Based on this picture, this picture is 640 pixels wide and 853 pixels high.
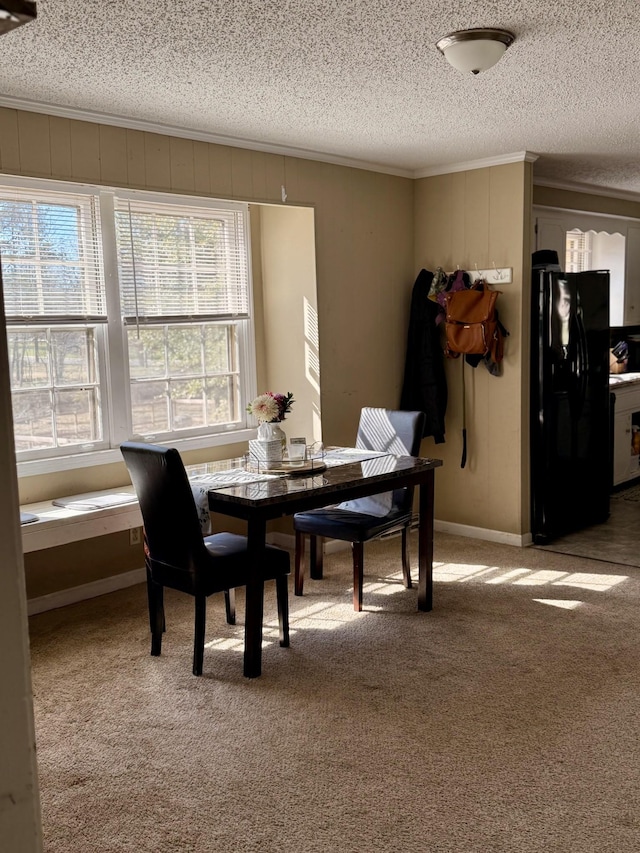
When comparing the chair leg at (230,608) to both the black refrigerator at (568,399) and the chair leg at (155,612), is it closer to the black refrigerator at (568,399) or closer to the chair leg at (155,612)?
the chair leg at (155,612)

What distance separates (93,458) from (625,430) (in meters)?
4.44

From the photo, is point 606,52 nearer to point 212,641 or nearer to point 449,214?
point 449,214

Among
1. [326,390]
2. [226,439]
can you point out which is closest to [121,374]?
[226,439]

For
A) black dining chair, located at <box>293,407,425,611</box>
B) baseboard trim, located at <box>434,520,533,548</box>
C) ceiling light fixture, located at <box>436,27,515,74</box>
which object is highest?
ceiling light fixture, located at <box>436,27,515,74</box>

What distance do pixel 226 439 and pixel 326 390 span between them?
0.70 metres

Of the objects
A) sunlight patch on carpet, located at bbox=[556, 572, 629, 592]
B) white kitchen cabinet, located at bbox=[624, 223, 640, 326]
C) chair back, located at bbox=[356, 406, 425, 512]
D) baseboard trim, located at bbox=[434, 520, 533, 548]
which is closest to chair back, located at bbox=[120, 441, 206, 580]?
chair back, located at bbox=[356, 406, 425, 512]

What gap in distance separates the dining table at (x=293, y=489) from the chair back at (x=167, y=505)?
8.8 inches

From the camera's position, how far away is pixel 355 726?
9.79ft

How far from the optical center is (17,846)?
1.15 meters

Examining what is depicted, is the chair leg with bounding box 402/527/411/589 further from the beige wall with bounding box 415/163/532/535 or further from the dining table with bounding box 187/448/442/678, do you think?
the beige wall with bounding box 415/163/532/535

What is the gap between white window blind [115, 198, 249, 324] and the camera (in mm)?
4477

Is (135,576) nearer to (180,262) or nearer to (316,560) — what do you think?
(316,560)

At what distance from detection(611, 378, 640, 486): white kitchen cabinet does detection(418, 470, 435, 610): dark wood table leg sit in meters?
3.14

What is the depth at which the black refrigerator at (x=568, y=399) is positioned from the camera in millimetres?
5238
